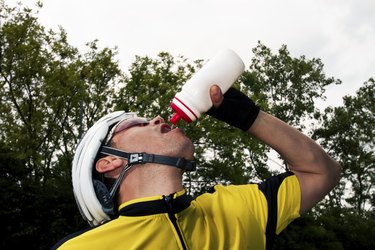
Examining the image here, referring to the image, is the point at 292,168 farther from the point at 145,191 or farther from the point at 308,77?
the point at 308,77

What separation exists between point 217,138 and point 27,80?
892 centimetres

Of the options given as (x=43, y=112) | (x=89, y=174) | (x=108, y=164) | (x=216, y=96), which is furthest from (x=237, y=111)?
(x=43, y=112)

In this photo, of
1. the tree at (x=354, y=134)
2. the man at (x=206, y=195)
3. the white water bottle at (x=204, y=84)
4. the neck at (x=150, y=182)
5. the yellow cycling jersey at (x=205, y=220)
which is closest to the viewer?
the yellow cycling jersey at (x=205, y=220)

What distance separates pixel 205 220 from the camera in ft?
10.2

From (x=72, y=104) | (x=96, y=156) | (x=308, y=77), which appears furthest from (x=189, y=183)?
(x=96, y=156)

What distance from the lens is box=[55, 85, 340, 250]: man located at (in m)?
3.01

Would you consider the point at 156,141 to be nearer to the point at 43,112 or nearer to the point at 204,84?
the point at 204,84

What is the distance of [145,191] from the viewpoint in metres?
3.14

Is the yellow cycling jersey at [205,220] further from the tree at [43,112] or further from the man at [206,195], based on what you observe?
the tree at [43,112]

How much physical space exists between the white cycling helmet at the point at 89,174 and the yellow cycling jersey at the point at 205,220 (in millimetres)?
210

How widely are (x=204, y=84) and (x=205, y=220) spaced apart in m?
0.88

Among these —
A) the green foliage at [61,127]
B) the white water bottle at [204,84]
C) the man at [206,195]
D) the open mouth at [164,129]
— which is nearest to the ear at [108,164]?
the man at [206,195]

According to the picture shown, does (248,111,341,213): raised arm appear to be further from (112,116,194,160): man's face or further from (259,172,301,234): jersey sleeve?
(112,116,194,160): man's face

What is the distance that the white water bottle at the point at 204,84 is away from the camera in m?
3.24
